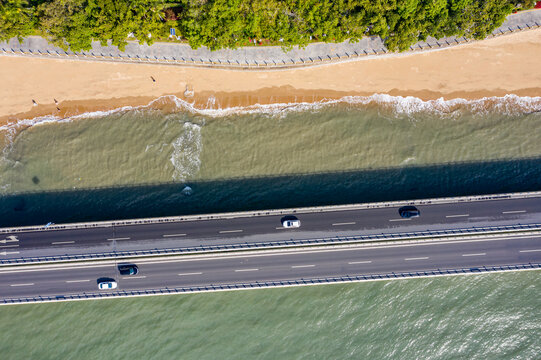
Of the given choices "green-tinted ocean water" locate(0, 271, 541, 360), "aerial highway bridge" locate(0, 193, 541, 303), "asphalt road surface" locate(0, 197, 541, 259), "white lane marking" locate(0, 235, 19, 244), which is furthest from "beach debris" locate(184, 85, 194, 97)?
"white lane marking" locate(0, 235, 19, 244)

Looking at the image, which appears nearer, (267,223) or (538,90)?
(267,223)

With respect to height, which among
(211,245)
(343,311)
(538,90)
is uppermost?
(538,90)

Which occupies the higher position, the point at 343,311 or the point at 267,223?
the point at 267,223

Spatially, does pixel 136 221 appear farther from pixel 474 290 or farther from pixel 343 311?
pixel 474 290

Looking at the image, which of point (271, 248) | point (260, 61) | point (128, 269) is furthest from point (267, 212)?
point (260, 61)

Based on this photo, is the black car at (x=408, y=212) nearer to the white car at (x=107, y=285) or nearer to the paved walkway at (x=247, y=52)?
the paved walkway at (x=247, y=52)

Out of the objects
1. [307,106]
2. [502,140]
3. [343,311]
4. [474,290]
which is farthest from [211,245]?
[502,140]

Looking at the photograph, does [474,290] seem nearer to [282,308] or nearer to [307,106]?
[282,308]

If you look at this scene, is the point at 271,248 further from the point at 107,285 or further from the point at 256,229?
the point at 107,285
